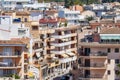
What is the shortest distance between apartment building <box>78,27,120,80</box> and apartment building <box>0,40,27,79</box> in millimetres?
4689

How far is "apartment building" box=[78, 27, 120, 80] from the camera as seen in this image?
42062 mm

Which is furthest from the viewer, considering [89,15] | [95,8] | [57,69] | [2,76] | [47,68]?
[95,8]

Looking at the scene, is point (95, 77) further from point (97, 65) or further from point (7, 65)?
point (7, 65)

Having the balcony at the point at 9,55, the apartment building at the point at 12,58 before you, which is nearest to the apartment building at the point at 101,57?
the apartment building at the point at 12,58

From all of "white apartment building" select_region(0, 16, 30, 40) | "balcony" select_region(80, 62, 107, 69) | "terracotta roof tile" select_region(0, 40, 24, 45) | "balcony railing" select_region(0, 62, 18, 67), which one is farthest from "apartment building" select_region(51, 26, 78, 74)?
"terracotta roof tile" select_region(0, 40, 24, 45)

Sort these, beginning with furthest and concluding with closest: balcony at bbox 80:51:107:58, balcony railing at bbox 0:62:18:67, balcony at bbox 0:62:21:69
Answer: balcony at bbox 80:51:107:58
balcony railing at bbox 0:62:18:67
balcony at bbox 0:62:21:69

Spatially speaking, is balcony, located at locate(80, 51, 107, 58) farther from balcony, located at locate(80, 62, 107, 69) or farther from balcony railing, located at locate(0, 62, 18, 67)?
balcony railing, located at locate(0, 62, 18, 67)

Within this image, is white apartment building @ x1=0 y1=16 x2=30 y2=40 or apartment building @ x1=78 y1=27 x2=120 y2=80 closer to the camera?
white apartment building @ x1=0 y1=16 x2=30 y2=40

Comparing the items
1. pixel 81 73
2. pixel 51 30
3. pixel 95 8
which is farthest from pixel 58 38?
pixel 95 8

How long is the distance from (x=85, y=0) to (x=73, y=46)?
75.5 meters

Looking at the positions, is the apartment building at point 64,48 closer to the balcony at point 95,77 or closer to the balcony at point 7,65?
the balcony at point 95,77

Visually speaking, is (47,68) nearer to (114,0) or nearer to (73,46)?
(73,46)

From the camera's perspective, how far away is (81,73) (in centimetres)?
4328

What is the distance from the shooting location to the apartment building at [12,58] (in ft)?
130
